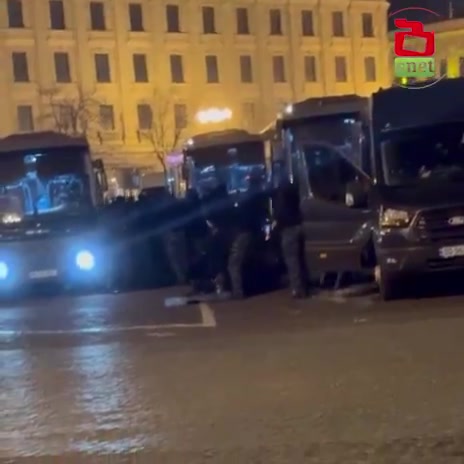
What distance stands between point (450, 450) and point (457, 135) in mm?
9983

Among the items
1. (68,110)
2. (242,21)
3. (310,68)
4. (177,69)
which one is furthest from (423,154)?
(310,68)

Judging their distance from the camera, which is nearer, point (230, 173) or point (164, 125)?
point (230, 173)

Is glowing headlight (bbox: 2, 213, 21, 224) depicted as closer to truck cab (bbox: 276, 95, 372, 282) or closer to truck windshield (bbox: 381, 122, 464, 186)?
truck cab (bbox: 276, 95, 372, 282)

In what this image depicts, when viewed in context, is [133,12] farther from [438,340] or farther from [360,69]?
[438,340]

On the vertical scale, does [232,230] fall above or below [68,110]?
below

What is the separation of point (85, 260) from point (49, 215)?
0.96 m

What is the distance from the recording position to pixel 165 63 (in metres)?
75.8

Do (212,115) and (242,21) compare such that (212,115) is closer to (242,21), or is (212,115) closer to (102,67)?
(102,67)

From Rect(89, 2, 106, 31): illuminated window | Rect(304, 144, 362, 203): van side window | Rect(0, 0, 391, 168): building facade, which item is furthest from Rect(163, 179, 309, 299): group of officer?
Rect(89, 2, 106, 31): illuminated window

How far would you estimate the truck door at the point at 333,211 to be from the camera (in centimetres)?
1755

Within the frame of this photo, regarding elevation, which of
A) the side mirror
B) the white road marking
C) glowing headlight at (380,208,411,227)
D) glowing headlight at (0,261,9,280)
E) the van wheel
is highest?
the side mirror

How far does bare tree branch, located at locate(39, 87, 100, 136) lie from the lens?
69.2 metres

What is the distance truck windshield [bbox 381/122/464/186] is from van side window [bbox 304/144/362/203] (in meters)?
1.29

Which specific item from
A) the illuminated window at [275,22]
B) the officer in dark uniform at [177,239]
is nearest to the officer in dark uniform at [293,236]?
the officer in dark uniform at [177,239]
